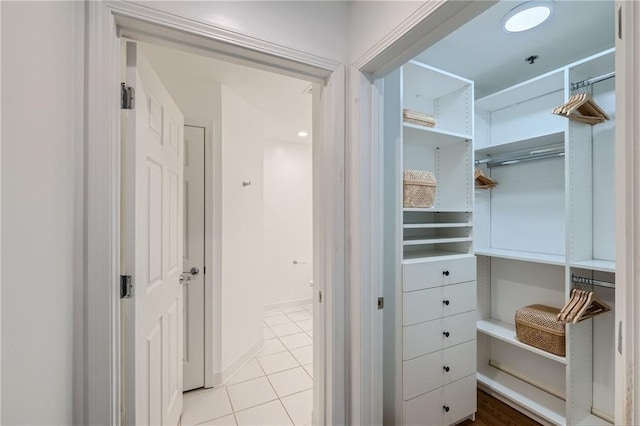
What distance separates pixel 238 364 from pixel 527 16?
128 inches

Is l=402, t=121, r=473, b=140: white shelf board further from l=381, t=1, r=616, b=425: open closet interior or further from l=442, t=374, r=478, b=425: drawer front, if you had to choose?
l=442, t=374, r=478, b=425: drawer front

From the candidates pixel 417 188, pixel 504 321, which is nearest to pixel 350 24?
pixel 417 188

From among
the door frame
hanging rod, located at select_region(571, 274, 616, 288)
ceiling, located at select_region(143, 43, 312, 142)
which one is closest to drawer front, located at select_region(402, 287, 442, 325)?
hanging rod, located at select_region(571, 274, 616, 288)

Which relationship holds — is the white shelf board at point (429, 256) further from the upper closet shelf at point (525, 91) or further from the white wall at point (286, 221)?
the white wall at point (286, 221)

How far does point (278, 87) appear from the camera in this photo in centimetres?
240

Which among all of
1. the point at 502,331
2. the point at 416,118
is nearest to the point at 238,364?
the point at 502,331

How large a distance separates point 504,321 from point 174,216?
268 centimetres

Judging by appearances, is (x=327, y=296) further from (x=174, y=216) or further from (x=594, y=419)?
(x=594, y=419)

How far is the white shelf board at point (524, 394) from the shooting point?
5.90 ft

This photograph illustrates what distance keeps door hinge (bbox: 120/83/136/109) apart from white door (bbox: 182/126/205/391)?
1.19m

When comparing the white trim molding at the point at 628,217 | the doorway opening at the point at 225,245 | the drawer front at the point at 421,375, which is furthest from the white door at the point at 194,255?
the white trim molding at the point at 628,217

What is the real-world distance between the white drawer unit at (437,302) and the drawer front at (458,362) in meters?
0.24

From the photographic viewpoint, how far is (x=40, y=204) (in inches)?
27.5

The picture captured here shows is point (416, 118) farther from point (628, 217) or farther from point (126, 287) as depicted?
point (126, 287)
